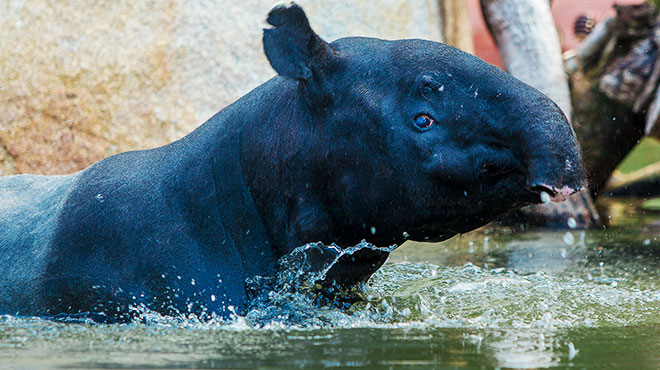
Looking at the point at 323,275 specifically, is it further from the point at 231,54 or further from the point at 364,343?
the point at 231,54

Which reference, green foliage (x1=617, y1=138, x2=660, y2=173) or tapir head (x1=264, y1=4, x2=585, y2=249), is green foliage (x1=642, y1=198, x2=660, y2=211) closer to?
green foliage (x1=617, y1=138, x2=660, y2=173)

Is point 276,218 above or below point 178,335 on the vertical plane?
above

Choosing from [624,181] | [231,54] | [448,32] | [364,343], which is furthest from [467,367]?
[624,181]

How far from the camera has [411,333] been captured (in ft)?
11.6

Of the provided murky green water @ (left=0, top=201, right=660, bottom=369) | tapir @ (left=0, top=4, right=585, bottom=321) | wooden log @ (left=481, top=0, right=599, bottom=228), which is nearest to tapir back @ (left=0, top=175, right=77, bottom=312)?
tapir @ (left=0, top=4, right=585, bottom=321)

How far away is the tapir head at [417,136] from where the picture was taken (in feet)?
10.4

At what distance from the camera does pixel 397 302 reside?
4.31 metres

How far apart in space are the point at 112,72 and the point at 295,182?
4.19 meters

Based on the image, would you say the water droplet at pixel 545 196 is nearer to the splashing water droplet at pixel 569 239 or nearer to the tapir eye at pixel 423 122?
the tapir eye at pixel 423 122

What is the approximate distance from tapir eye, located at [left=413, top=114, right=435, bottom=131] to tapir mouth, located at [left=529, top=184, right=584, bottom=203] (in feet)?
1.45

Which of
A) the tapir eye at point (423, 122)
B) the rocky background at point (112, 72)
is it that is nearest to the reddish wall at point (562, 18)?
the rocky background at point (112, 72)

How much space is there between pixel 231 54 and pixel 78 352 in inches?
200

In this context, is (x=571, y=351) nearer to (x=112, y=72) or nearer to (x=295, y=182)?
(x=295, y=182)

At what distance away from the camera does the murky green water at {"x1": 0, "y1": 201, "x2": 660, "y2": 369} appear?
3037 mm
